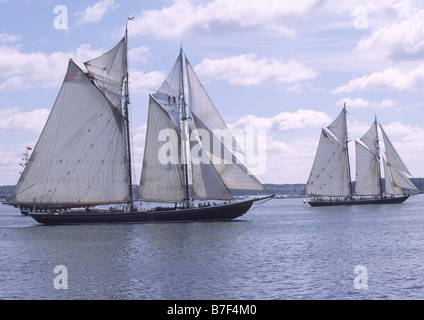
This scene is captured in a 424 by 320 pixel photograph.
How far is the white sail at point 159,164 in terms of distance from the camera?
69.6 m

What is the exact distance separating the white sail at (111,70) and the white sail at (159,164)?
5520 mm

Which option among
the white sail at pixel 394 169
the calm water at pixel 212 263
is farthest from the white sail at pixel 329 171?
the calm water at pixel 212 263

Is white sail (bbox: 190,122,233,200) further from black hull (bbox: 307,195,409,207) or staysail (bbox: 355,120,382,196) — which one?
black hull (bbox: 307,195,409,207)

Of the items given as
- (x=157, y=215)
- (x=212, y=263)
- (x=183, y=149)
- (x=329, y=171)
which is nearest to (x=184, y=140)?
(x=183, y=149)

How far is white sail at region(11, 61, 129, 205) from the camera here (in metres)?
68.1

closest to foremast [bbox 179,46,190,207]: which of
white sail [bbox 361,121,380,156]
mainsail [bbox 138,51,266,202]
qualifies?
mainsail [bbox 138,51,266,202]

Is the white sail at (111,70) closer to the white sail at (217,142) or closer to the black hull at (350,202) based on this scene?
the white sail at (217,142)

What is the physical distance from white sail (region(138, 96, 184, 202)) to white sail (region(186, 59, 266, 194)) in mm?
2741

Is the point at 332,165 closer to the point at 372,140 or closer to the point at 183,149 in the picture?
the point at 372,140
